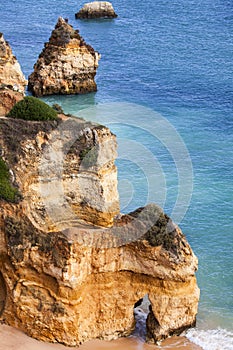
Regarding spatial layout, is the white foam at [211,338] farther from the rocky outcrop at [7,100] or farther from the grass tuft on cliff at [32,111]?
the rocky outcrop at [7,100]

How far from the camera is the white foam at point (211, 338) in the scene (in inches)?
1106

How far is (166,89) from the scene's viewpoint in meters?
66.9

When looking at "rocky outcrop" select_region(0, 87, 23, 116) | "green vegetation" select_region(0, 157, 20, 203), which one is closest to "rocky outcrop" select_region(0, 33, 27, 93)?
"rocky outcrop" select_region(0, 87, 23, 116)

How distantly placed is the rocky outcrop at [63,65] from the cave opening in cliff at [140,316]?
3588 centimetres

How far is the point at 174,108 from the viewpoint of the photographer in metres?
61.5

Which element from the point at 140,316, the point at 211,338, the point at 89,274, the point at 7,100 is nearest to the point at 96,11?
the point at 7,100

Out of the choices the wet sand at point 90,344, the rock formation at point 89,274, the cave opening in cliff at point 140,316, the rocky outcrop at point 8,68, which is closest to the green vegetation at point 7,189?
the rock formation at point 89,274

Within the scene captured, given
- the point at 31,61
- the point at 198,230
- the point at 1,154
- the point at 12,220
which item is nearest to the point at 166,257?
the point at 12,220

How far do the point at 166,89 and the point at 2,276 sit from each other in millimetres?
42455

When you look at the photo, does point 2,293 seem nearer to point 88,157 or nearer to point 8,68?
point 88,157

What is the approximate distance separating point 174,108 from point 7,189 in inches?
1444

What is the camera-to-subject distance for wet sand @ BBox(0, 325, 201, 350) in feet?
85.7

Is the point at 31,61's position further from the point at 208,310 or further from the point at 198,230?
the point at 208,310

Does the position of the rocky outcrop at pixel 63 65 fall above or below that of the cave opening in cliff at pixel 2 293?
Answer: above
